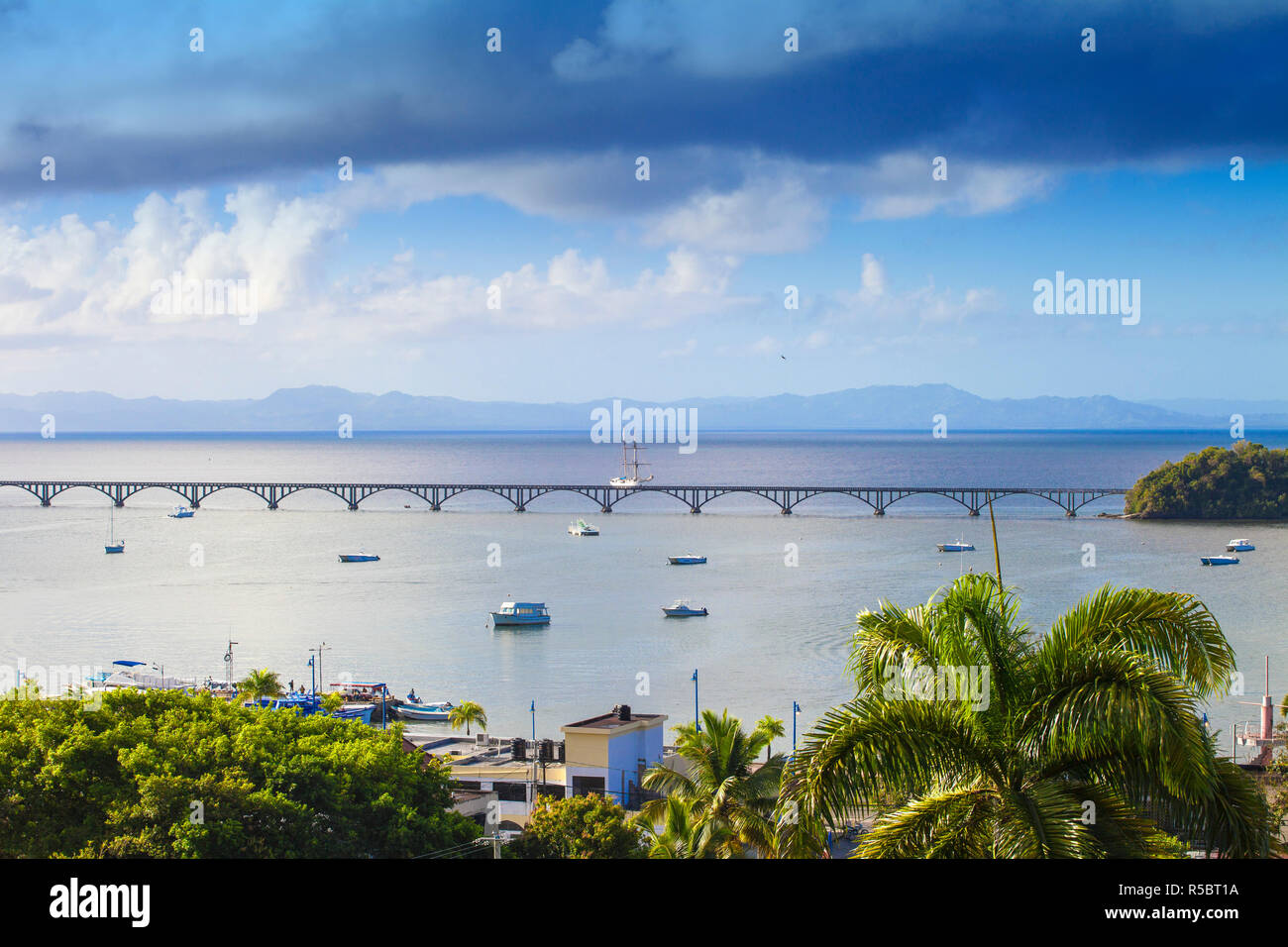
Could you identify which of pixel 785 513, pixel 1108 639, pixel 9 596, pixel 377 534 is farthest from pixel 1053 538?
pixel 1108 639

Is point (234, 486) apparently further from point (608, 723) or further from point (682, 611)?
point (608, 723)

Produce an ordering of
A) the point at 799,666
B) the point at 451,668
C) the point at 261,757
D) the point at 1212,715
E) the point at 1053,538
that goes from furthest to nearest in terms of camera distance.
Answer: the point at 1053,538 → the point at 451,668 → the point at 799,666 → the point at 1212,715 → the point at 261,757

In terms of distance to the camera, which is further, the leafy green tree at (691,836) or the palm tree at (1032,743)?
the leafy green tree at (691,836)

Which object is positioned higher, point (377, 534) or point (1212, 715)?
point (377, 534)

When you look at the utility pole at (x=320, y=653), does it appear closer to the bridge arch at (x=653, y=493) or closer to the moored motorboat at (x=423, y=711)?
the moored motorboat at (x=423, y=711)

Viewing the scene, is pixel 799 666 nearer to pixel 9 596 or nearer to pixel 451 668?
pixel 451 668

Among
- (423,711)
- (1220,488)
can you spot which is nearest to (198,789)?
(423,711)

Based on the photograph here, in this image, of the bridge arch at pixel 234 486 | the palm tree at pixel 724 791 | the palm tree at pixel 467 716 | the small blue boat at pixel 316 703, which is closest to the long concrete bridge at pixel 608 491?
the bridge arch at pixel 234 486
